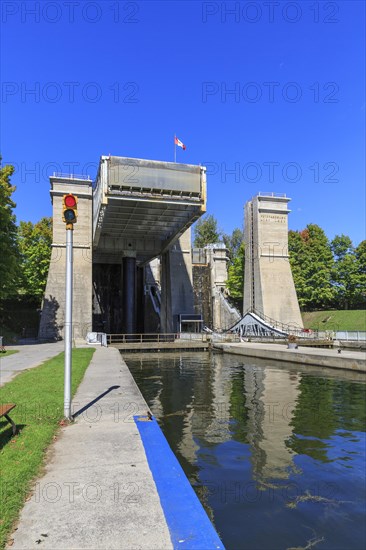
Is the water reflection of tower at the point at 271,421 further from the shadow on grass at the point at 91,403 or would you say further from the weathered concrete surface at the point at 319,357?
the shadow on grass at the point at 91,403

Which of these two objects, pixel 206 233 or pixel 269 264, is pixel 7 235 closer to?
pixel 269 264

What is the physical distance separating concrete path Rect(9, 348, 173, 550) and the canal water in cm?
143

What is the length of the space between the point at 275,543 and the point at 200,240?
9780 cm

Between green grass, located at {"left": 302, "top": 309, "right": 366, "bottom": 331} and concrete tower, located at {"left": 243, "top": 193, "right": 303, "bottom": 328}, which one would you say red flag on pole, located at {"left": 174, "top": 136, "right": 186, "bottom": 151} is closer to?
concrete tower, located at {"left": 243, "top": 193, "right": 303, "bottom": 328}

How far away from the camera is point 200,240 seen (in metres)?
102

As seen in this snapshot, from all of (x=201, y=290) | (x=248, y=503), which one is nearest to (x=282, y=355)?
(x=248, y=503)

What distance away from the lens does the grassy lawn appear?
417cm

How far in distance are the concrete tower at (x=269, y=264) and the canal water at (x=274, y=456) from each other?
35034 mm

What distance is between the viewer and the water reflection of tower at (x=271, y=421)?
25.0 ft

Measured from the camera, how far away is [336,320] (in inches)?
2180

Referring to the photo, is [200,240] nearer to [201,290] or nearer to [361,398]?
[201,290]

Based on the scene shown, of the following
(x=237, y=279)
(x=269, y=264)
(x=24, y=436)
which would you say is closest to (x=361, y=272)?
(x=269, y=264)

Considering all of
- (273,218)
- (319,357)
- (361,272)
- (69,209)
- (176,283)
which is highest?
(273,218)

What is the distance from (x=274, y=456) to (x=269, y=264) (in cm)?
4687
